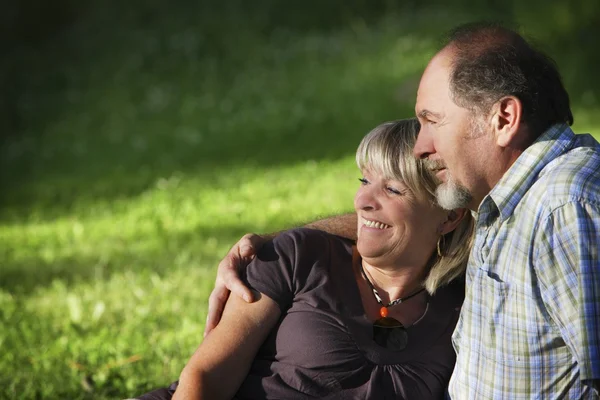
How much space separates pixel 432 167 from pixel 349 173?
657 cm

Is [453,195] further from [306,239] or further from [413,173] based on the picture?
[306,239]

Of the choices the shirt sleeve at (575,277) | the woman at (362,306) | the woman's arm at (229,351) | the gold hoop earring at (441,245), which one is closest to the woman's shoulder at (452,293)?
the woman at (362,306)

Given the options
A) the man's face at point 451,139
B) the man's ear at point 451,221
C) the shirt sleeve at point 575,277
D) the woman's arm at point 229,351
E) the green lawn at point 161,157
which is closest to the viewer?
the shirt sleeve at point 575,277

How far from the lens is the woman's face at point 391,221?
11.4 feet

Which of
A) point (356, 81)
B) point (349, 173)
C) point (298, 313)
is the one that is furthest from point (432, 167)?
point (356, 81)

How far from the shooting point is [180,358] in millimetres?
5398

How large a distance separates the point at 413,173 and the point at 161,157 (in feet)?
29.2

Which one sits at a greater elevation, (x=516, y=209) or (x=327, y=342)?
(x=516, y=209)

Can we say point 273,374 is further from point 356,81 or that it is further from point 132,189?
point 356,81

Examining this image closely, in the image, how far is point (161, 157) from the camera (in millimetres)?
12078

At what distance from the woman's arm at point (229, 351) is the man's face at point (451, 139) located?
740 mm

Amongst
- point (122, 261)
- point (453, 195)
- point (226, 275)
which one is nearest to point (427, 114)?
point (453, 195)

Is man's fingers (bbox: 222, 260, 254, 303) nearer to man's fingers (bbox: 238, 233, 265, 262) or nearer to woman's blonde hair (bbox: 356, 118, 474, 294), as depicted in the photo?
man's fingers (bbox: 238, 233, 265, 262)

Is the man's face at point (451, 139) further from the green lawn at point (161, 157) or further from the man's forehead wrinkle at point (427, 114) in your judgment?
the green lawn at point (161, 157)
